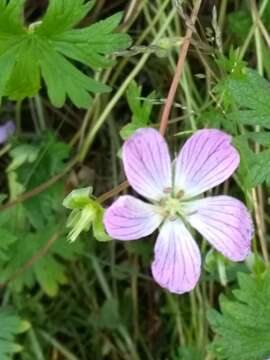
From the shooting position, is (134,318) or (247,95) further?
(134,318)

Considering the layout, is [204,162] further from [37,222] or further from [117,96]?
[37,222]

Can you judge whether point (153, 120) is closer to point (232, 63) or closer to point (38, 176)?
point (38, 176)

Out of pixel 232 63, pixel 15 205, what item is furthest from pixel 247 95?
pixel 15 205

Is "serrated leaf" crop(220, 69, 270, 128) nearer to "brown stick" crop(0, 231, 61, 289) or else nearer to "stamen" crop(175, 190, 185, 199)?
"stamen" crop(175, 190, 185, 199)

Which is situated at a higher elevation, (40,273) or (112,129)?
(112,129)

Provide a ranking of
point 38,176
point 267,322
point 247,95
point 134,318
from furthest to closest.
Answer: point 134,318
point 38,176
point 267,322
point 247,95

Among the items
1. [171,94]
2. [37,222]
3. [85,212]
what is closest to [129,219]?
[85,212]

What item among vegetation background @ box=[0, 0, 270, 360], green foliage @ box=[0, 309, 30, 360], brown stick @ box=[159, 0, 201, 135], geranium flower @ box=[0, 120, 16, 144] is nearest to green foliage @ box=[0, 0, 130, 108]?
vegetation background @ box=[0, 0, 270, 360]
